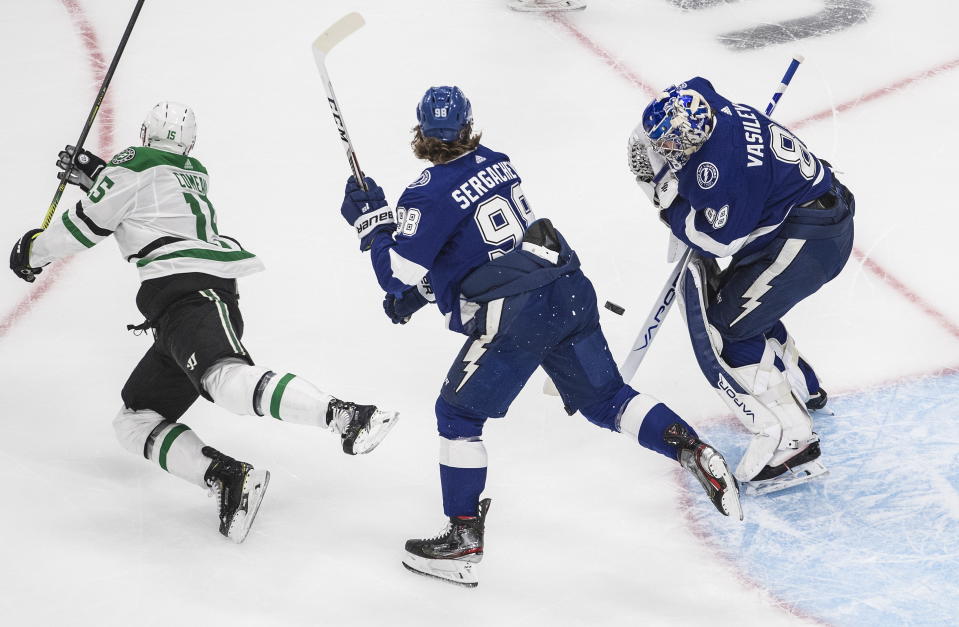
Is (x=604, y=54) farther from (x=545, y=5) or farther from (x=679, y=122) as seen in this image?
(x=679, y=122)

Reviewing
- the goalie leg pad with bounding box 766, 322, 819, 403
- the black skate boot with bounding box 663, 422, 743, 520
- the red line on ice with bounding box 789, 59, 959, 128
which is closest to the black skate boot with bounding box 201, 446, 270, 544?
the black skate boot with bounding box 663, 422, 743, 520

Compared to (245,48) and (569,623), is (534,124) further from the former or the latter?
(569,623)

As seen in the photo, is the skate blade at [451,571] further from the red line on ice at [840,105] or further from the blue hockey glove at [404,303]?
the red line on ice at [840,105]

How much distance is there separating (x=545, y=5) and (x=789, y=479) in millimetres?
3241

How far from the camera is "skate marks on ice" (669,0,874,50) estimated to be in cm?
549

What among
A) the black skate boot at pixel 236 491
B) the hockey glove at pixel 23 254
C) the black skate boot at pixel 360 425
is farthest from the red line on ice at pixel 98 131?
the black skate boot at pixel 360 425

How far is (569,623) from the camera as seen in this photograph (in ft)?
9.18

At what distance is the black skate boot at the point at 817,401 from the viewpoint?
3508mm

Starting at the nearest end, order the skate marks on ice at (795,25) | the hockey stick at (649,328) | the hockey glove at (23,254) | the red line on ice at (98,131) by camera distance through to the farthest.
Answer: the hockey glove at (23,254)
the hockey stick at (649,328)
the red line on ice at (98,131)
the skate marks on ice at (795,25)

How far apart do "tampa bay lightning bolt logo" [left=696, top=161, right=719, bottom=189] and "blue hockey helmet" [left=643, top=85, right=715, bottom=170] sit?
5cm

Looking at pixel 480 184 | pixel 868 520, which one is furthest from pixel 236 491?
pixel 868 520

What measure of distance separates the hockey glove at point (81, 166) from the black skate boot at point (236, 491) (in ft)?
3.17

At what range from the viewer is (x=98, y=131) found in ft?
15.5

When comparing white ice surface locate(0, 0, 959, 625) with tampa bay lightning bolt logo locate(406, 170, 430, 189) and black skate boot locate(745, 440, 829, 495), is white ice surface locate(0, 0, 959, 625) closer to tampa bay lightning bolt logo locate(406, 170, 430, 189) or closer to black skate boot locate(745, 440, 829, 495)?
black skate boot locate(745, 440, 829, 495)
